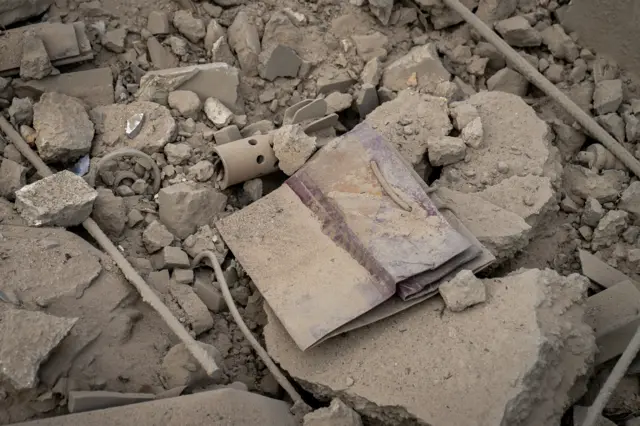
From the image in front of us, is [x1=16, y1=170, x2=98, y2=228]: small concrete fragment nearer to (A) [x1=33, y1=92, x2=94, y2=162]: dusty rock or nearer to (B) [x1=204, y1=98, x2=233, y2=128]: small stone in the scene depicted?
(A) [x1=33, y1=92, x2=94, y2=162]: dusty rock

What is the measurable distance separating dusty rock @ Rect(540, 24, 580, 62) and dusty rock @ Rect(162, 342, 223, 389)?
124 inches

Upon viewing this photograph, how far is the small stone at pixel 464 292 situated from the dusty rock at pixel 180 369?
1115mm

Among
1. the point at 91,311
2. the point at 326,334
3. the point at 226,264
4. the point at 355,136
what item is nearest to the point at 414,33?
the point at 355,136

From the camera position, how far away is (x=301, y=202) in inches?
134

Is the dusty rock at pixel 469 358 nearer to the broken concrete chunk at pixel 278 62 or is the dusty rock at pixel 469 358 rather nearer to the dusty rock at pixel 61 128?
the dusty rock at pixel 61 128

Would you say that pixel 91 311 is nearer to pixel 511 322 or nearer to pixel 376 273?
pixel 376 273

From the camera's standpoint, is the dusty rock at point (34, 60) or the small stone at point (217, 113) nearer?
the dusty rock at point (34, 60)

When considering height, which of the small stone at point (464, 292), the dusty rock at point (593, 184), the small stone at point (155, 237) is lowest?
the small stone at point (155, 237)

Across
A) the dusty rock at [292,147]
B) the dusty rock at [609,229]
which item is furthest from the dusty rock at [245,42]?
the dusty rock at [609,229]

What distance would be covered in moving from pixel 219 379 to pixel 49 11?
8.39 ft

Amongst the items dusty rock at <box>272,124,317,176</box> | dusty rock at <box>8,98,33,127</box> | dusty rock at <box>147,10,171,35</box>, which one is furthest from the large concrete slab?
dusty rock at <box>147,10,171,35</box>

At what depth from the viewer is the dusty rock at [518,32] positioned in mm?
4395

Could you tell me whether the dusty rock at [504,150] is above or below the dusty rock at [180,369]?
above

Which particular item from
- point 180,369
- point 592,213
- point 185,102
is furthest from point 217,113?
point 592,213
